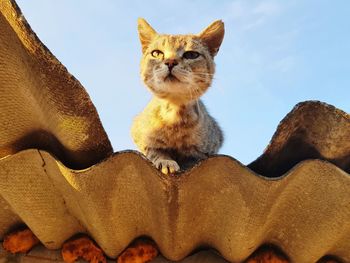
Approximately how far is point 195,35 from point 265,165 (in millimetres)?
2191

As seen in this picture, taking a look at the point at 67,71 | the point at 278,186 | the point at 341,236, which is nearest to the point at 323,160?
the point at 278,186

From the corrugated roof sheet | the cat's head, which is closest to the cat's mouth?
the cat's head

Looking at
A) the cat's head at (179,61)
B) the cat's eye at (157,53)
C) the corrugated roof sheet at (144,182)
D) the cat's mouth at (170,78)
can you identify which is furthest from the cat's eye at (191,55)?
the corrugated roof sheet at (144,182)

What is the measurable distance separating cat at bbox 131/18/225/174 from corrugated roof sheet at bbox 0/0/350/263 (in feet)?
3.12

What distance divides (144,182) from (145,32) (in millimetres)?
2377

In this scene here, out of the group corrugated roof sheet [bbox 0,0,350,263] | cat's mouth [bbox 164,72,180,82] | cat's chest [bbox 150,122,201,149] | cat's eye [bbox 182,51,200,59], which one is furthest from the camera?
cat's eye [bbox 182,51,200,59]

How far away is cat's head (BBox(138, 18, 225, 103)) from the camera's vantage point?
328 centimetres

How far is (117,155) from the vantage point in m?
1.73

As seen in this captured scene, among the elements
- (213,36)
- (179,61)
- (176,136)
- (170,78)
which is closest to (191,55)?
(179,61)

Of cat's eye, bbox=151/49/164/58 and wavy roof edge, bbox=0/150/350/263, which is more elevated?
cat's eye, bbox=151/49/164/58

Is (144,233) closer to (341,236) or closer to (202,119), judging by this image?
(341,236)

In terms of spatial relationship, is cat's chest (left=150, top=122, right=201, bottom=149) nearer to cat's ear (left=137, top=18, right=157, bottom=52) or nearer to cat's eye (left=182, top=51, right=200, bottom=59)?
cat's eye (left=182, top=51, right=200, bottom=59)

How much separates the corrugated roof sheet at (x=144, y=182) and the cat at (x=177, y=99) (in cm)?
95

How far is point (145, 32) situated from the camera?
3.94 metres
